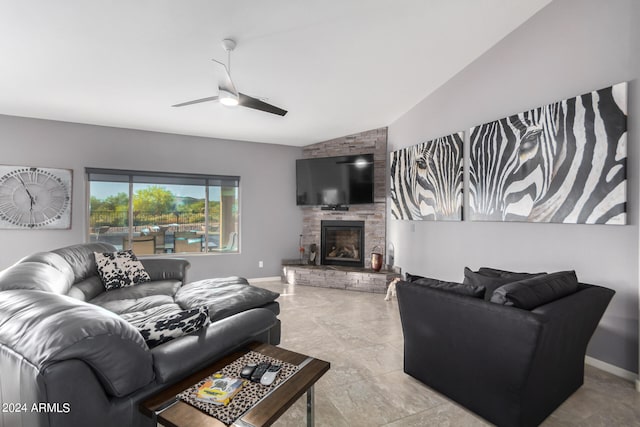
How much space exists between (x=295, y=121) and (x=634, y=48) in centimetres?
371

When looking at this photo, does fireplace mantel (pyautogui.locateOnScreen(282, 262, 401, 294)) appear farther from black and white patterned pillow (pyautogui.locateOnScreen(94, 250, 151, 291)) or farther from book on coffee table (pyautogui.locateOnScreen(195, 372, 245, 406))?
book on coffee table (pyautogui.locateOnScreen(195, 372, 245, 406))

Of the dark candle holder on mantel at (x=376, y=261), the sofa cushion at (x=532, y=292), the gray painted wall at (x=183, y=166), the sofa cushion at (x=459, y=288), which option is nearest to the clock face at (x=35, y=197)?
the gray painted wall at (x=183, y=166)

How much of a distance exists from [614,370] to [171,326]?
3311 millimetres

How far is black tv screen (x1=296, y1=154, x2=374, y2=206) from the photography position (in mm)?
5387

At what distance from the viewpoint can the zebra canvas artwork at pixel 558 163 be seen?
2.48 metres

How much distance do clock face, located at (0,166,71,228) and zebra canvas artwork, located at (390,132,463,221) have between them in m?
4.94

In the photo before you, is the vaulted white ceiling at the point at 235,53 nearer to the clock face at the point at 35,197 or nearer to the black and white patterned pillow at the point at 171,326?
the clock face at the point at 35,197

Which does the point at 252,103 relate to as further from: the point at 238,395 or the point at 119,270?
the point at 238,395

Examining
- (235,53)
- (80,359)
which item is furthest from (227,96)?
(80,359)

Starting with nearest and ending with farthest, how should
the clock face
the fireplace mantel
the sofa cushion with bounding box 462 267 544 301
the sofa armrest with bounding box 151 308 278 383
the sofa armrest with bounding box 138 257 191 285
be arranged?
the sofa armrest with bounding box 151 308 278 383, the sofa cushion with bounding box 462 267 544 301, the sofa armrest with bounding box 138 257 191 285, the clock face, the fireplace mantel

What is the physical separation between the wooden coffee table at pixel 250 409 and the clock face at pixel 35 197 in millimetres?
4415

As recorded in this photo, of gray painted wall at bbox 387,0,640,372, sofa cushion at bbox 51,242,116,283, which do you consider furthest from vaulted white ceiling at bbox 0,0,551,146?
sofa cushion at bbox 51,242,116,283

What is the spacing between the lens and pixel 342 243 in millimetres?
5910

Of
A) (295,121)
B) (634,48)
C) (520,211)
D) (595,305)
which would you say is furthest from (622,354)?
(295,121)
